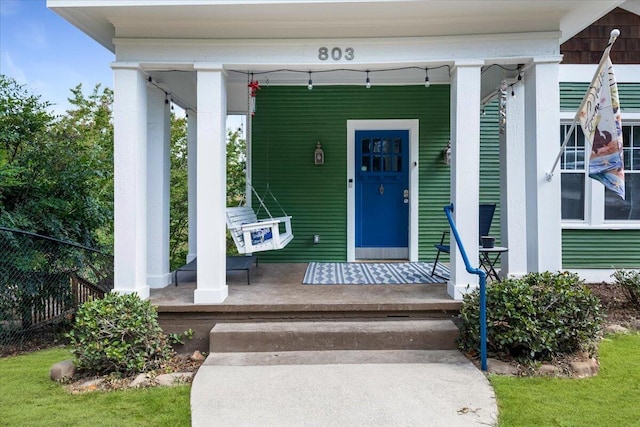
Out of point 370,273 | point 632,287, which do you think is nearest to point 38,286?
point 370,273

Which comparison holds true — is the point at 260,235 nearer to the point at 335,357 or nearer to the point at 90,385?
the point at 335,357

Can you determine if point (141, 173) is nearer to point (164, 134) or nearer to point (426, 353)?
point (164, 134)

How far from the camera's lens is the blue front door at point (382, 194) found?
6191 mm

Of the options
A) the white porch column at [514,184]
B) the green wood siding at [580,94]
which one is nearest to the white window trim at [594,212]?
the green wood siding at [580,94]

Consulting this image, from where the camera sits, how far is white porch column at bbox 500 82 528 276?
15.4ft

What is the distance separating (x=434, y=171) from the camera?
6156mm

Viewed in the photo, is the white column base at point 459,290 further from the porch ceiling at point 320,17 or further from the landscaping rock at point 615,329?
the porch ceiling at point 320,17

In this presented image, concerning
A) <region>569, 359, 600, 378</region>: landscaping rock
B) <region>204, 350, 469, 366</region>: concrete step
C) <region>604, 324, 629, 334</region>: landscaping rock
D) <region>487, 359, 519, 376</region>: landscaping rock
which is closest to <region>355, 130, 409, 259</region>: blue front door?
<region>604, 324, 629, 334</region>: landscaping rock

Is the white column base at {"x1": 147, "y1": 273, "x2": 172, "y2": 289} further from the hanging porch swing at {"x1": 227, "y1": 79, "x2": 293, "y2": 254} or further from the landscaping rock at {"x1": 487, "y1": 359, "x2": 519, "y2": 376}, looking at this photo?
the landscaping rock at {"x1": 487, "y1": 359, "x2": 519, "y2": 376}

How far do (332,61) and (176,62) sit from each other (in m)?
1.40

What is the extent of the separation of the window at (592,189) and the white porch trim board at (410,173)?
82.4 inches

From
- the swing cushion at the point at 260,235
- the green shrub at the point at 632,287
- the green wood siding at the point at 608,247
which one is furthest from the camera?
the green wood siding at the point at 608,247

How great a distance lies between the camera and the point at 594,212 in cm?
611

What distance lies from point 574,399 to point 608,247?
4300 millimetres
